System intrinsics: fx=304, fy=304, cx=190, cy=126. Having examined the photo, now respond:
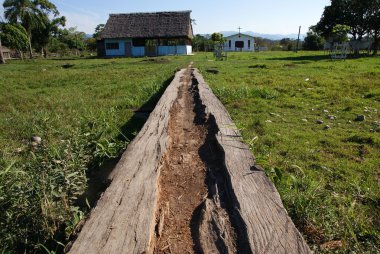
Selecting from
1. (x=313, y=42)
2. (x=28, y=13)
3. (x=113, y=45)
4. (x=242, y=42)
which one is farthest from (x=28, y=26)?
(x=313, y=42)

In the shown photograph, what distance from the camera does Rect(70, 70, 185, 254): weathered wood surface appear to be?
5.15ft

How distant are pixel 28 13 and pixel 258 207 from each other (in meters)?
46.3

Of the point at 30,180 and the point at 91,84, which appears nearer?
the point at 30,180

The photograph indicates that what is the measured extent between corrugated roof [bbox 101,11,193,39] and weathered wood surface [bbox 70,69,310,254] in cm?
3265

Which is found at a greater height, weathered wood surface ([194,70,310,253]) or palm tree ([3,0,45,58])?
palm tree ([3,0,45,58])

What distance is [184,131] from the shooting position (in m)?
4.07

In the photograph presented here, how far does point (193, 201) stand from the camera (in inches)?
88.4

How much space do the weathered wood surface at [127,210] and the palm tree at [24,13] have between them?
139 ft

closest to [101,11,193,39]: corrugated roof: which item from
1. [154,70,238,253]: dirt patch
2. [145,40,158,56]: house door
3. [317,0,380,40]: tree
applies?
[145,40,158,56]: house door

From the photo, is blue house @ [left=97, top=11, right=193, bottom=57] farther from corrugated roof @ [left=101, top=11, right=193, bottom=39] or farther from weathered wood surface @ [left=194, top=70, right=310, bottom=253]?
weathered wood surface @ [left=194, top=70, right=310, bottom=253]

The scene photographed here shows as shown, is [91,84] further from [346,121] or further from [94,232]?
[94,232]

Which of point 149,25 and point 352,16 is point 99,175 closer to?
point 352,16

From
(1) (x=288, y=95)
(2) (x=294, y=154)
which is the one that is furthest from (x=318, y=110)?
(2) (x=294, y=154)

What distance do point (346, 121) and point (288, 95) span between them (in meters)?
2.35
